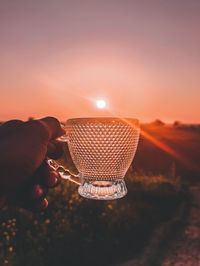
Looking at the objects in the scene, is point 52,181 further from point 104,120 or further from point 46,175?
point 104,120

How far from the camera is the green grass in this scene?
249 inches

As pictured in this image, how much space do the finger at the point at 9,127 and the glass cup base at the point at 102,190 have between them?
452 millimetres

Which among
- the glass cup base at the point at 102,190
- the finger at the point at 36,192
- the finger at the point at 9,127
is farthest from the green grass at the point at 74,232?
the finger at the point at 9,127

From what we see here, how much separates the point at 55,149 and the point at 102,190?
44cm

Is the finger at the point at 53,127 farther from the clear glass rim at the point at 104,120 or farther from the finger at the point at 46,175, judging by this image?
the finger at the point at 46,175

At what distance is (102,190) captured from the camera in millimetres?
1946

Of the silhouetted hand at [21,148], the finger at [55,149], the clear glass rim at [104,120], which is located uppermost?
the clear glass rim at [104,120]

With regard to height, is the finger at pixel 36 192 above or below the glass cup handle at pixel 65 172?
below

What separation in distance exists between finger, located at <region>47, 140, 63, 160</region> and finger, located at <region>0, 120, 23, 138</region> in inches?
14.3

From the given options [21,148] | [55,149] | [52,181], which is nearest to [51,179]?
[52,181]

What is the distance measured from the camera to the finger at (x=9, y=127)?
5.80 feet

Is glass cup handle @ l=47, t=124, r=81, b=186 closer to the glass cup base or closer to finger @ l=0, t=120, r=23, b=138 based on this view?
the glass cup base

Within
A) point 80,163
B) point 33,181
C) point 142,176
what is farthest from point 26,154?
point 142,176

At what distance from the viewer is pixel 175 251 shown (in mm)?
8195
